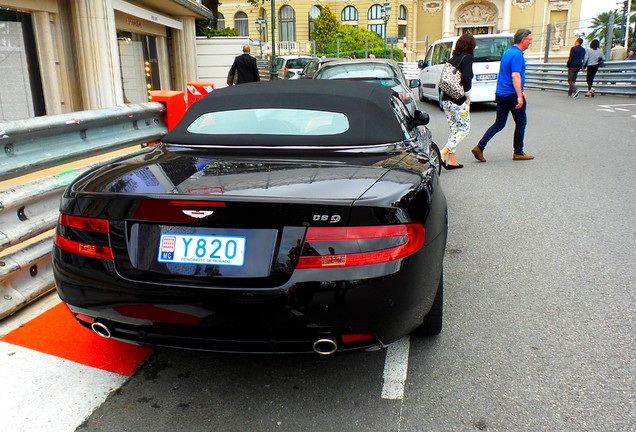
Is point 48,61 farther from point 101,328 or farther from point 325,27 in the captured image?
point 325,27

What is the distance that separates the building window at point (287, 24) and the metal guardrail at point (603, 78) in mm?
60999

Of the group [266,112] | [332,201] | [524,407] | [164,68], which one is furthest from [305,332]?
[164,68]

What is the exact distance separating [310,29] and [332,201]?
80088 millimetres

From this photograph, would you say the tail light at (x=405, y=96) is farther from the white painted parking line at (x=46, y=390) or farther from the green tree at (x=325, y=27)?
the green tree at (x=325, y=27)

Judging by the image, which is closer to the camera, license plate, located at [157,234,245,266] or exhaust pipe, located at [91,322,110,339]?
license plate, located at [157,234,245,266]

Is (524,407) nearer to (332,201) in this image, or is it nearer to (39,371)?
(332,201)

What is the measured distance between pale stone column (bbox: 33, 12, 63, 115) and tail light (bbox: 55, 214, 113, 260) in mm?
10032

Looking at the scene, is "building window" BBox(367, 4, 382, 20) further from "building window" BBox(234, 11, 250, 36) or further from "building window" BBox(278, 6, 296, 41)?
"building window" BBox(234, 11, 250, 36)

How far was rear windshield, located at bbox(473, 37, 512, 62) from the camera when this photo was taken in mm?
14461

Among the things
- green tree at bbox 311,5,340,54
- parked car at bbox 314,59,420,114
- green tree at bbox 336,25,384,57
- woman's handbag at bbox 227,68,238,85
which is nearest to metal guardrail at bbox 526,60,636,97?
parked car at bbox 314,59,420,114

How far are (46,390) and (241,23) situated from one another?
276ft

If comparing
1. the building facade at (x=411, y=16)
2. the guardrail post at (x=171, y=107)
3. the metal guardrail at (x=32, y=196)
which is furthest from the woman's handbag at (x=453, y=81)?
the building facade at (x=411, y=16)

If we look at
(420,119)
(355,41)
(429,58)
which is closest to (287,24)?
(355,41)

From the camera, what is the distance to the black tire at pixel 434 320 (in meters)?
2.99
